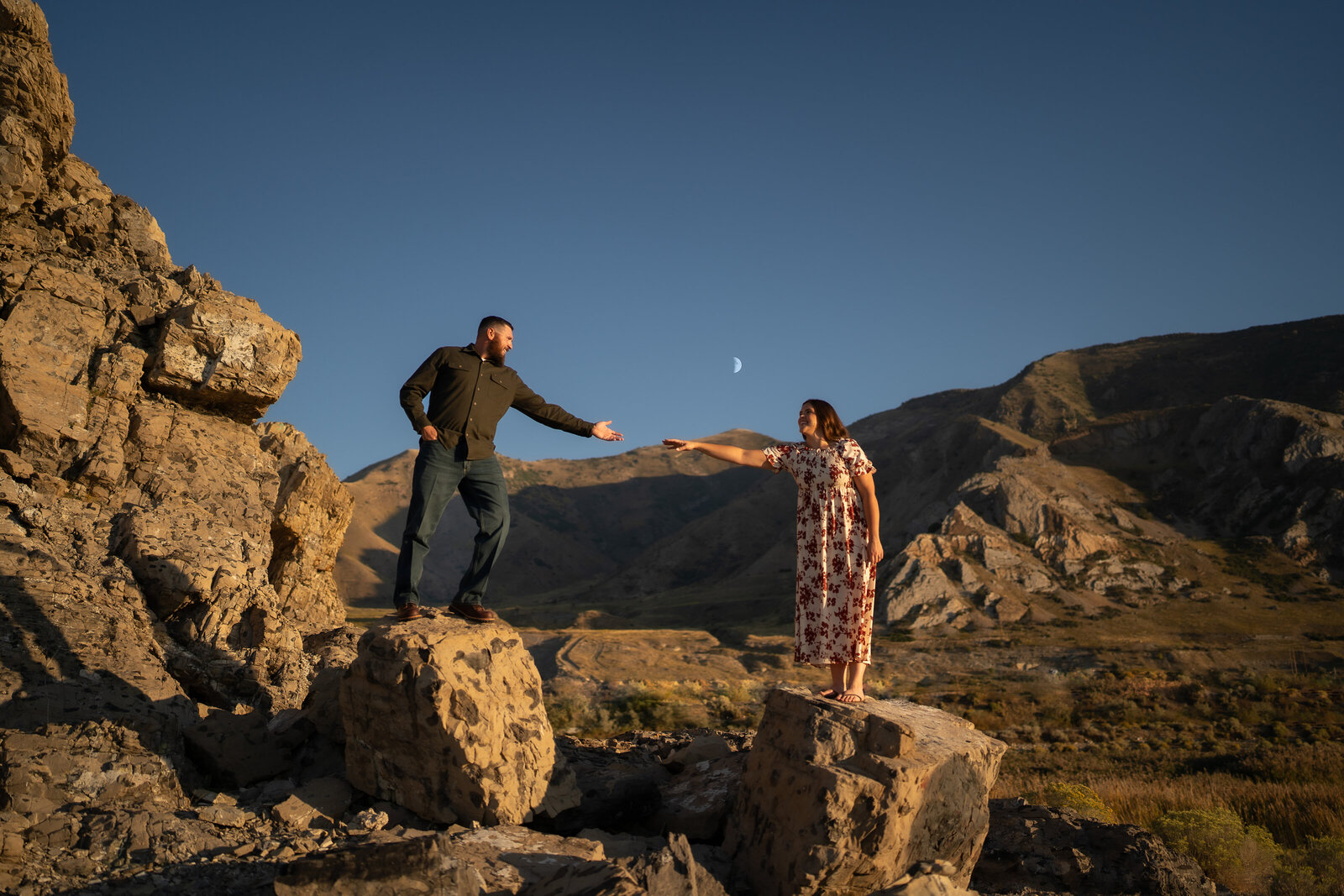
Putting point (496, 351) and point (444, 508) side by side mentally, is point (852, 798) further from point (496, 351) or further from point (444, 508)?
point (496, 351)

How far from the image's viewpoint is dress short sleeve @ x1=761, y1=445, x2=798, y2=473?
5.71m

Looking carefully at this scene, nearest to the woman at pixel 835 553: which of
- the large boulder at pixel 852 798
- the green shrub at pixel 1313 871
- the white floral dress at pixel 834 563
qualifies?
the white floral dress at pixel 834 563

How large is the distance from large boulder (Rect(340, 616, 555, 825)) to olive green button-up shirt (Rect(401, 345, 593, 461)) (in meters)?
1.21

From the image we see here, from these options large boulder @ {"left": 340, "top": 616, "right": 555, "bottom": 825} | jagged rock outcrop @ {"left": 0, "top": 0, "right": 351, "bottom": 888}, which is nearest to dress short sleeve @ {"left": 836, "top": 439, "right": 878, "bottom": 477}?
large boulder @ {"left": 340, "top": 616, "right": 555, "bottom": 825}

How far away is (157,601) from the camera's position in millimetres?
7117

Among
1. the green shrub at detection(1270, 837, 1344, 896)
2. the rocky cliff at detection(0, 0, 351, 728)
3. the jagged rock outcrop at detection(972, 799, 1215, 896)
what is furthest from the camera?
the green shrub at detection(1270, 837, 1344, 896)

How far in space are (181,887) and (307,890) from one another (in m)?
0.85

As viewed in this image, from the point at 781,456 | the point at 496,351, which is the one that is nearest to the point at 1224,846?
the point at 781,456

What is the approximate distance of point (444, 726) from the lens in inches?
184

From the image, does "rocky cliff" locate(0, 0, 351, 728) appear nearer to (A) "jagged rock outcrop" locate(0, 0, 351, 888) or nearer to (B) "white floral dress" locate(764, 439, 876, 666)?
(A) "jagged rock outcrop" locate(0, 0, 351, 888)

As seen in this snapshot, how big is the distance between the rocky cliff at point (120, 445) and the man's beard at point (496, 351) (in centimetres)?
329

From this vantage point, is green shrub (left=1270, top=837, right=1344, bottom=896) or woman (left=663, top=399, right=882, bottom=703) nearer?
woman (left=663, top=399, right=882, bottom=703)

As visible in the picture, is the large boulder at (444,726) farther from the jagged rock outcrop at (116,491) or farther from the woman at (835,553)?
the woman at (835,553)

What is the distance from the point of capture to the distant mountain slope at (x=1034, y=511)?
37.4 meters
